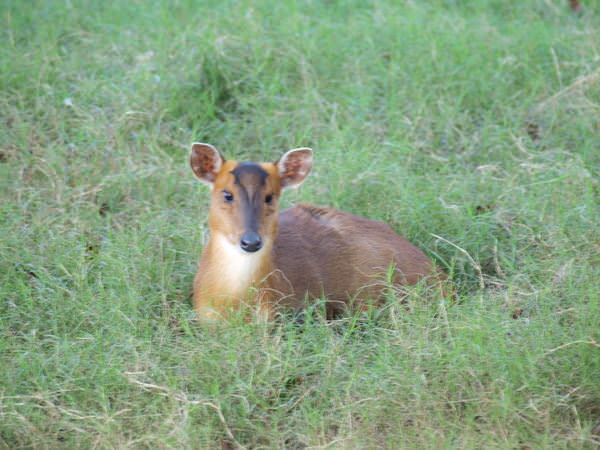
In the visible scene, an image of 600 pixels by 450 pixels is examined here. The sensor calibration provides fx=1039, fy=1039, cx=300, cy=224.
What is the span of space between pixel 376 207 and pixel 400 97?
1.15 meters

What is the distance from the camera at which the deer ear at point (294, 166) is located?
5172mm

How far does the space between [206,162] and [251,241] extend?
0.58 meters

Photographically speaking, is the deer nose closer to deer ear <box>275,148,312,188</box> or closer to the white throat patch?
the white throat patch

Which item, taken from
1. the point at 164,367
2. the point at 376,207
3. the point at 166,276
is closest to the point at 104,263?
the point at 166,276

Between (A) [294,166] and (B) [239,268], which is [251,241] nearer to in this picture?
(B) [239,268]

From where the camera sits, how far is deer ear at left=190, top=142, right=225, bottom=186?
16.6ft

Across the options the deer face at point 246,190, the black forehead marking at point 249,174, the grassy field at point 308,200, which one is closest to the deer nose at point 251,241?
the deer face at point 246,190

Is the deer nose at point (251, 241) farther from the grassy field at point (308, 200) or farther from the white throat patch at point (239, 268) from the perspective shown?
the grassy field at point (308, 200)

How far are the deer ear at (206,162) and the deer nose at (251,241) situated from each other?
49 centimetres

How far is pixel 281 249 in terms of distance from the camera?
17.1ft

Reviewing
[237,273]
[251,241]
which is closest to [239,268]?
[237,273]

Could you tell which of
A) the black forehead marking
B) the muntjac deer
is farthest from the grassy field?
the black forehead marking

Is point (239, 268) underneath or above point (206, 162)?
underneath

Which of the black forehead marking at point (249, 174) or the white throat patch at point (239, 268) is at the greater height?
the black forehead marking at point (249, 174)
